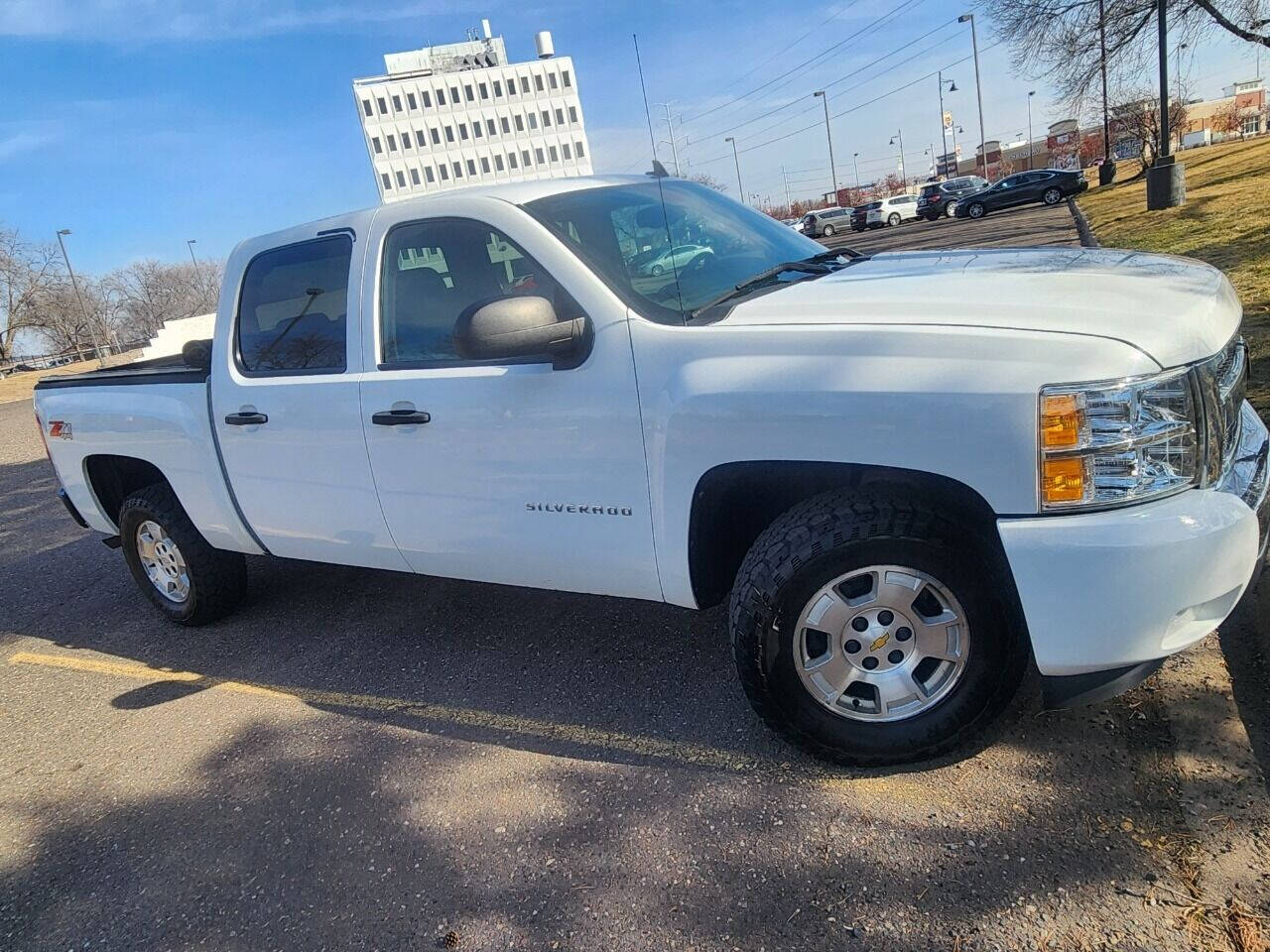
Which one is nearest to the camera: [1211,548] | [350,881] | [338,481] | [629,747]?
[1211,548]

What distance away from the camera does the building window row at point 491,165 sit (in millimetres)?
102456

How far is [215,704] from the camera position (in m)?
3.87

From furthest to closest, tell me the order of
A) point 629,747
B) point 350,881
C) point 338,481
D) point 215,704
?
point 215,704 < point 338,481 < point 629,747 < point 350,881

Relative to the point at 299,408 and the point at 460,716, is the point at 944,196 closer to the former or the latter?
the point at 299,408

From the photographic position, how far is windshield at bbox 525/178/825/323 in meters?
2.94

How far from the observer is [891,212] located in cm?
4581

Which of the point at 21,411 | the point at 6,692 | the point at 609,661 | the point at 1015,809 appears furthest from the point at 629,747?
the point at 21,411

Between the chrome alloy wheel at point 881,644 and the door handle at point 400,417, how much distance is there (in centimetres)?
157

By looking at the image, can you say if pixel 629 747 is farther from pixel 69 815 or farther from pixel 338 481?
pixel 69 815

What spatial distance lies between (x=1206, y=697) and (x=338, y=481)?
326 cm

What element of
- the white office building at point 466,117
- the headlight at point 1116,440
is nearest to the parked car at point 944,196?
the headlight at point 1116,440

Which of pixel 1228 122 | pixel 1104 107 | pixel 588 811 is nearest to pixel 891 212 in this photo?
pixel 1104 107

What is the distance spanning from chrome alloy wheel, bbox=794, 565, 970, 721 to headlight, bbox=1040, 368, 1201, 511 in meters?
0.49

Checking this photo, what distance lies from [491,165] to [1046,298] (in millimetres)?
111347
